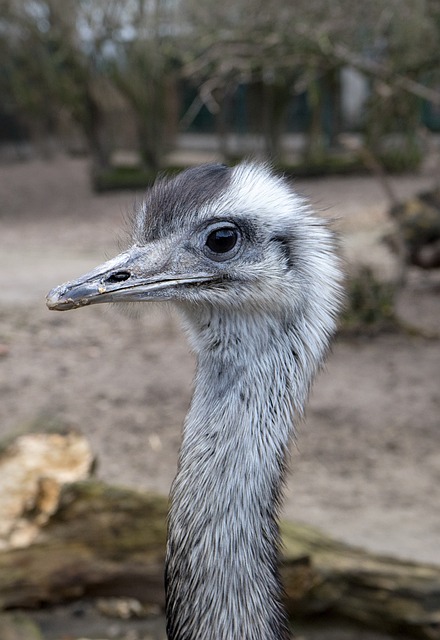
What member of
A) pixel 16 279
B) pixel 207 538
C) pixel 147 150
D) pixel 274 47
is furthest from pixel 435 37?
pixel 147 150

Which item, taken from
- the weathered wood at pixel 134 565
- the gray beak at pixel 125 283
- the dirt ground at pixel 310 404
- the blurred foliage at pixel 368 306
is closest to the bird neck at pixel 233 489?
the gray beak at pixel 125 283

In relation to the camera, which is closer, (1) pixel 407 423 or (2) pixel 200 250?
(2) pixel 200 250

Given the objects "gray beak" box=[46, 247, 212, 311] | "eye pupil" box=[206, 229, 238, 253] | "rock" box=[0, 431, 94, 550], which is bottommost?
"rock" box=[0, 431, 94, 550]

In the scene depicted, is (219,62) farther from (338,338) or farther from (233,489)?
(233,489)

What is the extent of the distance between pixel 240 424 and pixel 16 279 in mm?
7928

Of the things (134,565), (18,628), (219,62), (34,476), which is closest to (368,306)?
(219,62)

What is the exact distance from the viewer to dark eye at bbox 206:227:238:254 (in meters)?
2.20

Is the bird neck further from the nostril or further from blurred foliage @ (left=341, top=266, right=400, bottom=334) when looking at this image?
blurred foliage @ (left=341, top=266, right=400, bottom=334)

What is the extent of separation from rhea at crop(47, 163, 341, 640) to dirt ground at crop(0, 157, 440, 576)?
1.18ft

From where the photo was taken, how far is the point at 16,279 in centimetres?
966

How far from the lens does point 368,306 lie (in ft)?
24.7

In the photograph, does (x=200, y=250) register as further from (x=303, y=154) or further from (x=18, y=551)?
(x=303, y=154)

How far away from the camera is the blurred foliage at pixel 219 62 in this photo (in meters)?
7.19

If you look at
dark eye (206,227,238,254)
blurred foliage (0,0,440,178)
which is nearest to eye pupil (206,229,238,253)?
dark eye (206,227,238,254)
